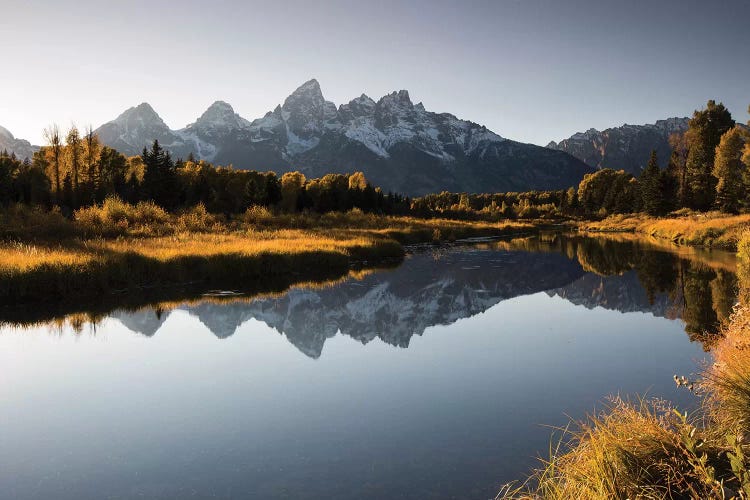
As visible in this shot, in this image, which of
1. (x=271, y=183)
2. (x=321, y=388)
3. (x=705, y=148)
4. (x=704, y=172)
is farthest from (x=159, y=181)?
(x=705, y=148)

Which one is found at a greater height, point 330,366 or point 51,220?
point 51,220

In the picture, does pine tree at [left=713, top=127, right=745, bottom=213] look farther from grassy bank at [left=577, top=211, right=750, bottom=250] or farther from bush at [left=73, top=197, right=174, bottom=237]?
bush at [left=73, top=197, right=174, bottom=237]

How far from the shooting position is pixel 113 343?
45.9ft

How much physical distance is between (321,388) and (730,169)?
73.3 meters

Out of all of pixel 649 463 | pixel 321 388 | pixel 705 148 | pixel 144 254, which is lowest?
pixel 321 388

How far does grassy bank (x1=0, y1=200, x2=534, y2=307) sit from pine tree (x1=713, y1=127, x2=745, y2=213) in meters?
49.7

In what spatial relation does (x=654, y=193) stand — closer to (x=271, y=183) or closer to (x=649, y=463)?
(x=271, y=183)

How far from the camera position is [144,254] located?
2345 centimetres

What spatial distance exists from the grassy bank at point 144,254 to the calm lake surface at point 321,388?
2.86 meters

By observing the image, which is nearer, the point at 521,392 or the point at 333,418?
the point at 333,418

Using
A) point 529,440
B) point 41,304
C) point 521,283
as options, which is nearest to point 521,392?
point 529,440

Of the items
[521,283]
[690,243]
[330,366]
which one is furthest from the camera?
[690,243]

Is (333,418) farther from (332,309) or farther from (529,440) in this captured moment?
(332,309)

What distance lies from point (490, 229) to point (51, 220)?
63636 millimetres
